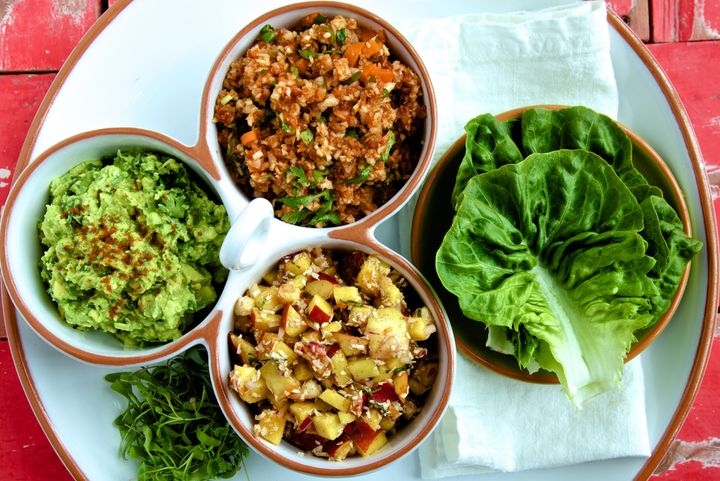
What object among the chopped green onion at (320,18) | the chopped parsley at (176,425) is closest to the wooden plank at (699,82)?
the chopped green onion at (320,18)

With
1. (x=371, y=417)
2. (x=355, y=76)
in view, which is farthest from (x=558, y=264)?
(x=355, y=76)

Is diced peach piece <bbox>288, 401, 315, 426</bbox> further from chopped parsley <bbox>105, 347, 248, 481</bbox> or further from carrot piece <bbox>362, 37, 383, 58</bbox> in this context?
carrot piece <bbox>362, 37, 383, 58</bbox>

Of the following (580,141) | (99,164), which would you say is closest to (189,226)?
(99,164)

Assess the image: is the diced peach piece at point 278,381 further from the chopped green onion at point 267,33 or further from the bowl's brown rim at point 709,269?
the chopped green onion at point 267,33

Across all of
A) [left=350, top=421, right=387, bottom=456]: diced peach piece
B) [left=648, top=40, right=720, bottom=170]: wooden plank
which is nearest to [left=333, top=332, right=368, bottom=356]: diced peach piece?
[left=350, top=421, right=387, bottom=456]: diced peach piece

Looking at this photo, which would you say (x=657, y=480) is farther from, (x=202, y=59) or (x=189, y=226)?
(x=202, y=59)

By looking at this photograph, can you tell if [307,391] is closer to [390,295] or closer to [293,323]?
[293,323]
